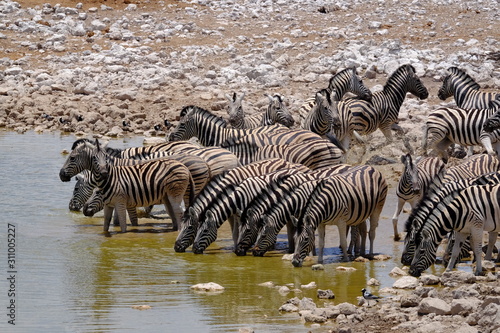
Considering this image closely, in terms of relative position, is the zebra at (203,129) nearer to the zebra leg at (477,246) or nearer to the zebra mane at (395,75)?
the zebra mane at (395,75)

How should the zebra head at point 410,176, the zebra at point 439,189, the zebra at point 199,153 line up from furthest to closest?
1. the zebra at point 199,153
2. the zebra head at point 410,176
3. the zebra at point 439,189

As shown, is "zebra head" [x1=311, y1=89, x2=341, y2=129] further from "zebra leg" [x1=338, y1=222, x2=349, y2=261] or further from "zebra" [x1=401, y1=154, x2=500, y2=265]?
"zebra leg" [x1=338, y1=222, x2=349, y2=261]

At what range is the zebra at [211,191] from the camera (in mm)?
11617

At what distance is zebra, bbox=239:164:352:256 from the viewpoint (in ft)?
37.0

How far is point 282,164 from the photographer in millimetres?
12539

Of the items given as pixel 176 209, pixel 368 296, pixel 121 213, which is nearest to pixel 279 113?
pixel 176 209

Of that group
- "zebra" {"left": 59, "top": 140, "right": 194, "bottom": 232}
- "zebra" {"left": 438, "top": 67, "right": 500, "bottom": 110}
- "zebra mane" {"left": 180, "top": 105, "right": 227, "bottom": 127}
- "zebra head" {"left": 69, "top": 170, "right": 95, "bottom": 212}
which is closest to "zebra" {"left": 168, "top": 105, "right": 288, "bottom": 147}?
"zebra mane" {"left": 180, "top": 105, "right": 227, "bottom": 127}

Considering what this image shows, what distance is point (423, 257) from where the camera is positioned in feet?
Result: 33.0

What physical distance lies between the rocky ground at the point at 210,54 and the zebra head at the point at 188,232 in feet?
17.1

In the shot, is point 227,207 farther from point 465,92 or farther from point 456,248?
point 465,92

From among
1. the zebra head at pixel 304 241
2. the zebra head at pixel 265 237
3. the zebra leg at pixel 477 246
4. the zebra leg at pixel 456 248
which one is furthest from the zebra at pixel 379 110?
the zebra leg at pixel 477 246

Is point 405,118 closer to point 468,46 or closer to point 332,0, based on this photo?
point 468,46

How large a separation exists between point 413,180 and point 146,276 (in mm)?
3740

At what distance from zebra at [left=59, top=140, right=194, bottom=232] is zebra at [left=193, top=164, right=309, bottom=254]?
4.05 ft
